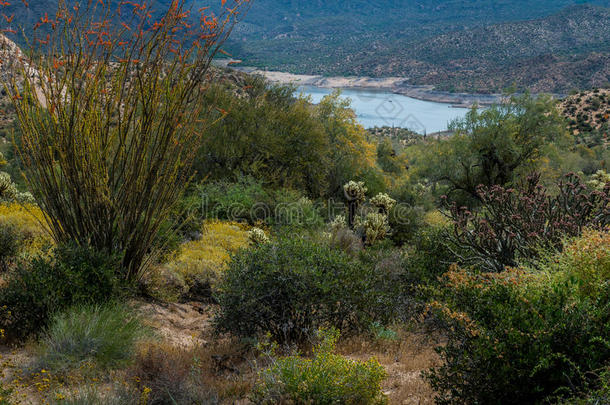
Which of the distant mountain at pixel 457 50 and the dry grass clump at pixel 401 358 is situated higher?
the distant mountain at pixel 457 50

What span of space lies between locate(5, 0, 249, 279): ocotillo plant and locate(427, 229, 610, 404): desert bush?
10.4 ft

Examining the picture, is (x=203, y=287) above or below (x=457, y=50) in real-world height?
below

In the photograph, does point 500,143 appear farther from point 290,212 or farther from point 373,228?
point 290,212

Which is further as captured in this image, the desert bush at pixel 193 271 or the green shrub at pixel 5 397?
the desert bush at pixel 193 271

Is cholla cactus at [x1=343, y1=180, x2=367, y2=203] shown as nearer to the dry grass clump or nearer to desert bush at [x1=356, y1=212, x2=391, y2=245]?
desert bush at [x1=356, y1=212, x2=391, y2=245]

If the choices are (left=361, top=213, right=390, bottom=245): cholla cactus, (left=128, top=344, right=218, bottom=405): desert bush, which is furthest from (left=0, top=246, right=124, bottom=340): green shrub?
(left=361, top=213, right=390, bottom=245): cholla cactus

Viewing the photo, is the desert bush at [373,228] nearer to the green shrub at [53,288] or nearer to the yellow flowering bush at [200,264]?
the yellow flowering bush at [200,264]

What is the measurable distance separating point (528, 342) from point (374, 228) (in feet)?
29.7

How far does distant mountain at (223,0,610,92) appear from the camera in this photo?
56.4 meters

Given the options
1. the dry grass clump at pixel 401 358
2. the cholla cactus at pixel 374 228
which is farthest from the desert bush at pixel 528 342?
the cholla cactus at pixel 374 228

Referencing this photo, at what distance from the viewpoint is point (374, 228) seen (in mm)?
11820

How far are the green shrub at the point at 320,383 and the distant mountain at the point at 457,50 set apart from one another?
39.2 m

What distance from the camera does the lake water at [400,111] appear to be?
45.9m

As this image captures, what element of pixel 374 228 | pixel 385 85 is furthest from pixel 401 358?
pixel 385 85
